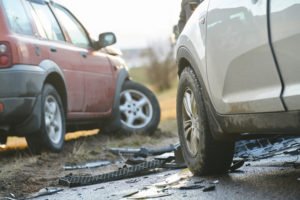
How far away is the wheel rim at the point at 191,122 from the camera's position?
5.04 m

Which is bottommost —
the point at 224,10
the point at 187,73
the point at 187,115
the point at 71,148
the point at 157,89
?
the point at 157,89

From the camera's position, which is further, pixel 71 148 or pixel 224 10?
pixel 71 148

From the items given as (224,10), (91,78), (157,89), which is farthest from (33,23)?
(157,89)

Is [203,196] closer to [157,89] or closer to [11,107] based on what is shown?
[11,107]

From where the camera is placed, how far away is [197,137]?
5.01m

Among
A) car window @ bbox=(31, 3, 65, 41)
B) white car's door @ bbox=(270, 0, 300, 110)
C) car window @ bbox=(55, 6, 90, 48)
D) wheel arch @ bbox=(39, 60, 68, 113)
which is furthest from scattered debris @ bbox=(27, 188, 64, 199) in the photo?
car window @ bbox=(55, 6, 90, 48)

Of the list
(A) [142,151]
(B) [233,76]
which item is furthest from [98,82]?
(B) [233,76]

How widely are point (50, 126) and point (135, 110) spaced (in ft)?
8.56

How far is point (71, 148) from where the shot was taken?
8094 millimetres

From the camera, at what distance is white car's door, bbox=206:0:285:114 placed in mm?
3814

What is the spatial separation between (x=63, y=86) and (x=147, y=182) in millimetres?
2682

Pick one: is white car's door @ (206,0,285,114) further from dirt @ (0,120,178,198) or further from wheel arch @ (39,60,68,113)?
wheel arch @ (39,60,68,113)

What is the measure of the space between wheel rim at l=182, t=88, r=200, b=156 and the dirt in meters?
1.28

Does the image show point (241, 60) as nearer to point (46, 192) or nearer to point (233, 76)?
point (233, 76)
